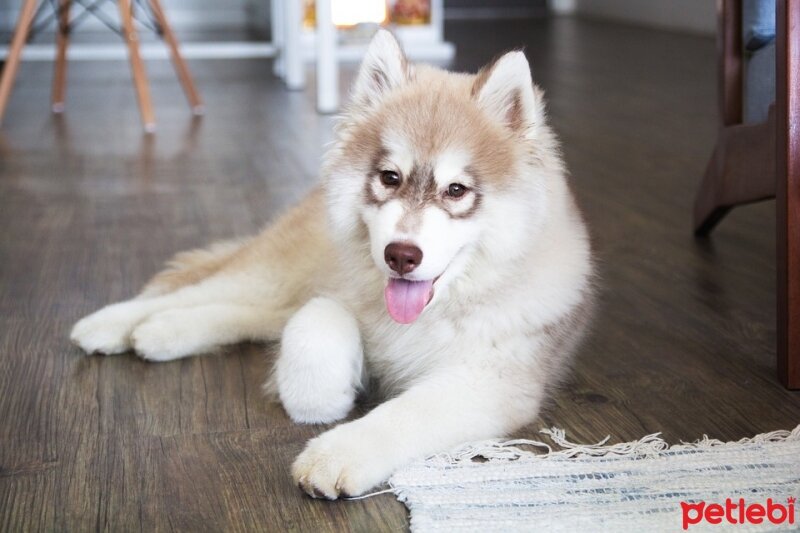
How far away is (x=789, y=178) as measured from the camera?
193 centimetres

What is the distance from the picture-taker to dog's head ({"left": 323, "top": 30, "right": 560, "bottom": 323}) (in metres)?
1.65

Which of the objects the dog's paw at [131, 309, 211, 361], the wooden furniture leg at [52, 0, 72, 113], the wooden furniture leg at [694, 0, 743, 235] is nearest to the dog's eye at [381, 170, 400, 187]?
the dog's paw at [131, 309, 211, 361]

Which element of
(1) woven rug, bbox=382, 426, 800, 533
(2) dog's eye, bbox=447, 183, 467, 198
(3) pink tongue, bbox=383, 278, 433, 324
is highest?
(2) dog's eye, bbox=447, 183, 467, 198

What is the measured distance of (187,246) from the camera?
10.2 ft

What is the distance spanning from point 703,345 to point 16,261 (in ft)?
6.30

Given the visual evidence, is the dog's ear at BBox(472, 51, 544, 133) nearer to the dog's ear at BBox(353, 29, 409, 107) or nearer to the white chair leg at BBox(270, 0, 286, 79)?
the dog's ear at BBox(353, 29, 409, 107)

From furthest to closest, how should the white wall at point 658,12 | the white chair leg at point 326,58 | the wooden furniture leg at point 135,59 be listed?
the white wall at point 658,12
the white chair leg at point 326,58
the wooden furniture leg at point 135,59

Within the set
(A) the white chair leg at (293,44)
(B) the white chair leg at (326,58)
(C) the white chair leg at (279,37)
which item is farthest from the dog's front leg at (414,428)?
(C) the white chair leg at (279,37)

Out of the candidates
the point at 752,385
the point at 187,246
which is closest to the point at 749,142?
the point at 752,385

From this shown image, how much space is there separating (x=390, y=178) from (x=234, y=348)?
2.35 feet

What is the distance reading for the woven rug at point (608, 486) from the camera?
147 cm

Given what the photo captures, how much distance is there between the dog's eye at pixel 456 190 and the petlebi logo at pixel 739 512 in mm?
605

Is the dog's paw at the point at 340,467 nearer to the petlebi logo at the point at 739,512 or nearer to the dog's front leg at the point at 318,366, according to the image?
the dog's front leg at the point at 318,366

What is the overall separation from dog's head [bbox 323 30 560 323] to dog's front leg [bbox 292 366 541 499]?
15cm
